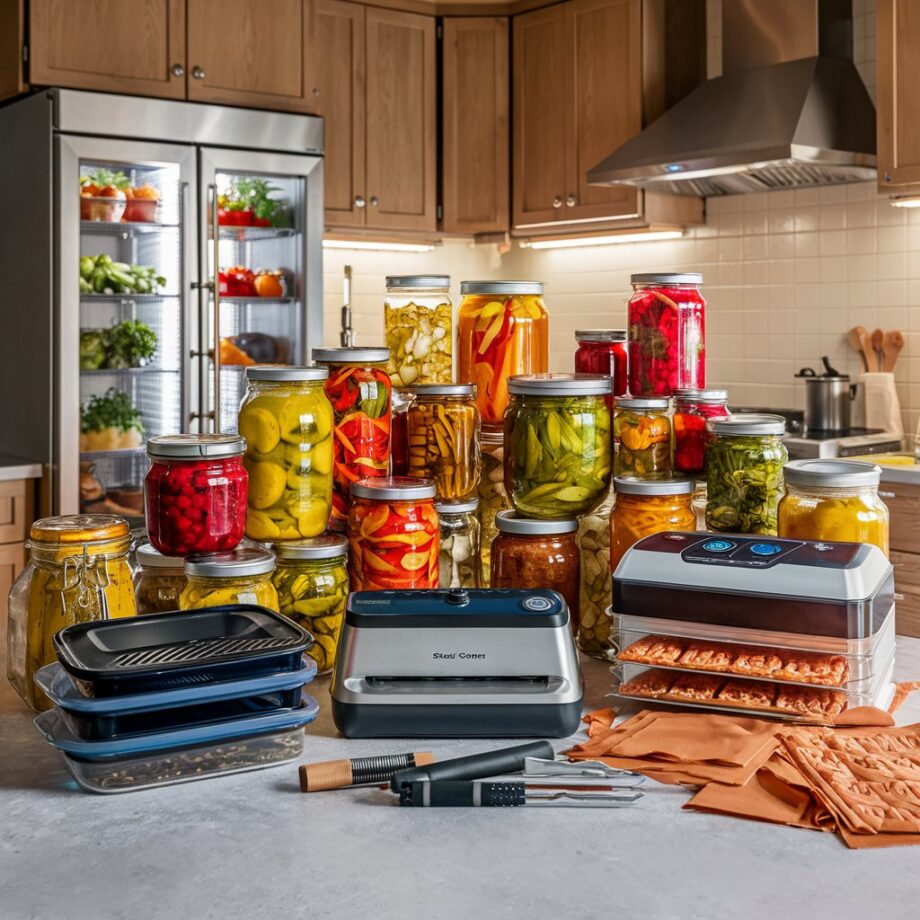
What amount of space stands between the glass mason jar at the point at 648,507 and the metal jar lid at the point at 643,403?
11 cm

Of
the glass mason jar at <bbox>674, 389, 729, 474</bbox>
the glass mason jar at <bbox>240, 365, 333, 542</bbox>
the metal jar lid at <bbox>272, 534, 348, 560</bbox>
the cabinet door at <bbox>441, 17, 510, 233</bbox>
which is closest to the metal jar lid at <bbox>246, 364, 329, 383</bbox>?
the glass mason jar at <bbox>240, 365, 333, 542</bbox>

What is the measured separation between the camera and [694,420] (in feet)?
5.58

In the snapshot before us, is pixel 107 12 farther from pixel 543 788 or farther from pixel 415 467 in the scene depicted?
pixel 543 788

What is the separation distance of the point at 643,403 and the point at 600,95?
3.14 meters

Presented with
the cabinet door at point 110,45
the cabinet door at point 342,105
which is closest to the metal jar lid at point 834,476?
the cabinet door at point 110,45

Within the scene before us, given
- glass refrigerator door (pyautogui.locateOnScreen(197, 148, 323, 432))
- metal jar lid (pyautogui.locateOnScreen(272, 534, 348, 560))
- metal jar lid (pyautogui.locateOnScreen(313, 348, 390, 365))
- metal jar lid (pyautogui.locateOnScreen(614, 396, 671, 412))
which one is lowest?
metal jar lid (pyautogui.locateOnScreen(272, 534, 348, 560))

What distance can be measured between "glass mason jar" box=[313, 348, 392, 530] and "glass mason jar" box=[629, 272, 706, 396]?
Answer: 0.39m

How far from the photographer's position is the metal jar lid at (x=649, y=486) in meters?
1.60

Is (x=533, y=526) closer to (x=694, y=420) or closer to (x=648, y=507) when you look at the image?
(x=648, y=507)

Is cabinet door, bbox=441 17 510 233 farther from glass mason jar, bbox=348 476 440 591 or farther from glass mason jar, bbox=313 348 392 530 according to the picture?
glass mason jar, bbox=348 476 440 591

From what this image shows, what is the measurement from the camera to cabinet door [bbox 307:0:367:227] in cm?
453

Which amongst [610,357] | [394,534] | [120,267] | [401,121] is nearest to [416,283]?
[610,357]

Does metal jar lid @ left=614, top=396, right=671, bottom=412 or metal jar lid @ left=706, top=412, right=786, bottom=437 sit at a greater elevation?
metal jar lid @ left=614, top=396, right=671, bottom=412

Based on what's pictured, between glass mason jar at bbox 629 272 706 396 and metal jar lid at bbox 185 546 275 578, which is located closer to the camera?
metal jar lid at bbox 185 546 275 578
